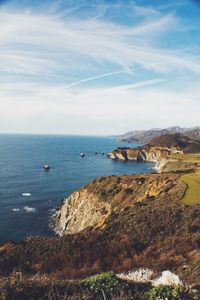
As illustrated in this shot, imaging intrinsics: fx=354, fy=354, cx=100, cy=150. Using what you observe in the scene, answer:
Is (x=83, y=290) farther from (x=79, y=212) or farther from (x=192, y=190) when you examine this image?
(x=79, y=212)

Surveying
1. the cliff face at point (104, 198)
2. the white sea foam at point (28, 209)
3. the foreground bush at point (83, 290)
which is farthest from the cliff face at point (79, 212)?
the foreground bush at point (83, 290)

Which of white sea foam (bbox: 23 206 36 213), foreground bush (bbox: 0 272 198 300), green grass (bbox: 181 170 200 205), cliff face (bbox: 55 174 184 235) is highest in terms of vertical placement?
foreground bush (bbox: 0 272 198 300)

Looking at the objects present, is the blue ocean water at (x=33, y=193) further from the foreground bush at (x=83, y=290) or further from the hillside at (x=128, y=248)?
the foreground bush at (x=83, y=290)

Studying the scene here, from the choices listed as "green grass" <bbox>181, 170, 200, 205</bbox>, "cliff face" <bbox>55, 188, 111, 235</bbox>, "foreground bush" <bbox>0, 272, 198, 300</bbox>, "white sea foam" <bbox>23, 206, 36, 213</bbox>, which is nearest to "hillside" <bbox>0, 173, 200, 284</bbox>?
"green grass" <bbox>181, 170, 200, 205</bbox>

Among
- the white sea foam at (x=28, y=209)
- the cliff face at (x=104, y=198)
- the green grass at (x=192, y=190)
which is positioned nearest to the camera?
the green grass at (x=192, y=190)

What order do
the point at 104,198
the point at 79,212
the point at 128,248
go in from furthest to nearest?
1. the point at 79,212
2. the point at 104,198
3. the point at 128,248

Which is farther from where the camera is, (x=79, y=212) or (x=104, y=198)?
(x=79, y=212)

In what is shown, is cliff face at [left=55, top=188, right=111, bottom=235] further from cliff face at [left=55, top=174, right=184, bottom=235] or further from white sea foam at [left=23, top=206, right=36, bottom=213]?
white sea foam at [left=23, top=206, right=36, bottom=213]

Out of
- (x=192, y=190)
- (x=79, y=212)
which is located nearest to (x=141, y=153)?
(x=79, y=212)

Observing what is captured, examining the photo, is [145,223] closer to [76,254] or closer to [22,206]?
[76,254]
